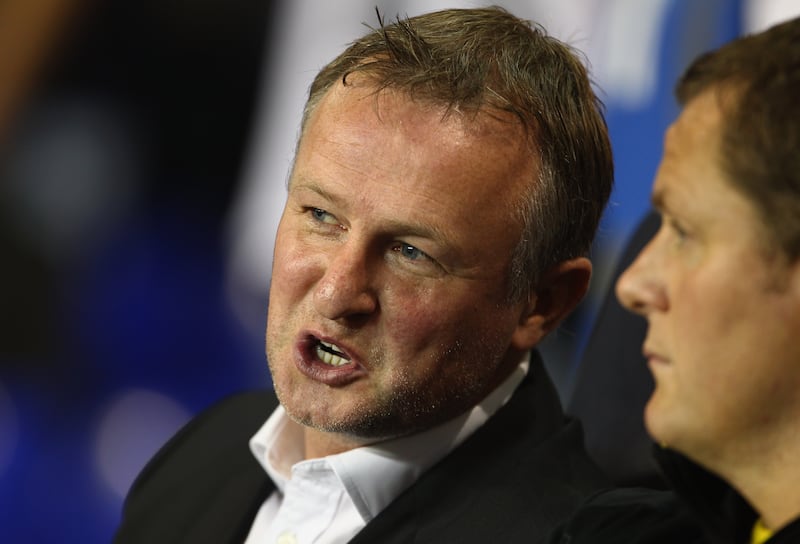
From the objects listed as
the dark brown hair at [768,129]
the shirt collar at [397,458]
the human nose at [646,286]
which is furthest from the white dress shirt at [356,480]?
the dark brown hair at [768,129]

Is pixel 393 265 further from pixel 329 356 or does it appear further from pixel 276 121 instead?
pixel 276 121

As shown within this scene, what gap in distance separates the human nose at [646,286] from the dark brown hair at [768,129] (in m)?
0.12

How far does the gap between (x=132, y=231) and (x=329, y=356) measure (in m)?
1.63

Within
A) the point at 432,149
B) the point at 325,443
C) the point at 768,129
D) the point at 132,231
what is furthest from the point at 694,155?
the point at 132,231

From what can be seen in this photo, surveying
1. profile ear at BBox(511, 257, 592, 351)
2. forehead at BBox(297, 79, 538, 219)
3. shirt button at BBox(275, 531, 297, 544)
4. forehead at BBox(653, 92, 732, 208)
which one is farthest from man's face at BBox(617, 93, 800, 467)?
shirt button at BBox(275, 531, 297, 544)

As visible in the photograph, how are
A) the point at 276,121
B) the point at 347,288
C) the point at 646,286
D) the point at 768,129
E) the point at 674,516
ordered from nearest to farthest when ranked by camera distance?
the point at 768,129 → the point at 646,286 → the point at 674,516 → the point at 347,288 → the point at 276,121

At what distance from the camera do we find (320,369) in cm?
147

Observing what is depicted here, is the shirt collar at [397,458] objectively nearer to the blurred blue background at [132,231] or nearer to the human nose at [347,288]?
the human nose at [347,288]

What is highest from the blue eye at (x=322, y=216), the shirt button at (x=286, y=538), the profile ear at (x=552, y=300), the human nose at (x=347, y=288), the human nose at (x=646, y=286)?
the blue eye at (x=322, y=216)

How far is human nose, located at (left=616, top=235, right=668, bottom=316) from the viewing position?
40.0 inches

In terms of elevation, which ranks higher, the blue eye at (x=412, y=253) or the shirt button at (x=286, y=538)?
the blue eye at (x=412, y=253)

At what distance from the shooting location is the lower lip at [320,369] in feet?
4.75

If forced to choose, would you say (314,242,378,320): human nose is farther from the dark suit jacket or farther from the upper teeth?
the dark suit jacket

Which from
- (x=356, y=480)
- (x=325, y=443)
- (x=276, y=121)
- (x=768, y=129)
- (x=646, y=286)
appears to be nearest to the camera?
(x=768, y=129)
